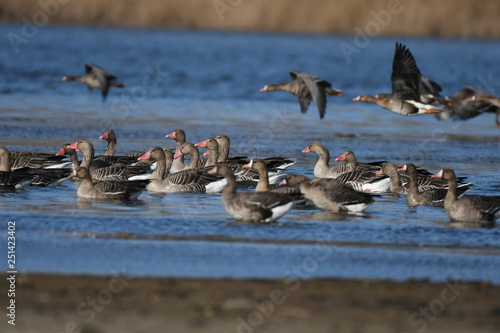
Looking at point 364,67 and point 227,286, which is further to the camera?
Answer: point 364,67

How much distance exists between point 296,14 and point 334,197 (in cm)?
4085

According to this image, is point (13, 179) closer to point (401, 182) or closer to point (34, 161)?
point (34, 161)

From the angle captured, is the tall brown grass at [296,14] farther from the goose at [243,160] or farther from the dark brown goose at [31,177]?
the dark brown goose at [31,177]

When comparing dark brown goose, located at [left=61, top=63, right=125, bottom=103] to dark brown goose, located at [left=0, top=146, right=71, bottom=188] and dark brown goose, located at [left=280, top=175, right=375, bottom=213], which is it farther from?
dark brown goose, located at [left=280, top=175, right=375, bottom=213]

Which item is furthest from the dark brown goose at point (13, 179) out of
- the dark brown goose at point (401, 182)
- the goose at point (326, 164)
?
the dark brown goose at point (401, 182)

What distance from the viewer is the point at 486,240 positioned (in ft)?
36.7

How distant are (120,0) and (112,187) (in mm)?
42565

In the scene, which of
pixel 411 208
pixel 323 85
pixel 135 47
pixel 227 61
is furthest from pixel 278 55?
pixel 411 208

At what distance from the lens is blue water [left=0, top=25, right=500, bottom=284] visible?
9703 mm

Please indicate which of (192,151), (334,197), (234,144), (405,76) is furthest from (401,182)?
(234,144)

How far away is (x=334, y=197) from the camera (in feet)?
42.0

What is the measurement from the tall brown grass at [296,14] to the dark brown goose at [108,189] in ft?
123

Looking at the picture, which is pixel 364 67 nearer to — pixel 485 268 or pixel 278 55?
pixel 278 55

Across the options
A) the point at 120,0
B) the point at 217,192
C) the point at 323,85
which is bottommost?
the point at 217,192
